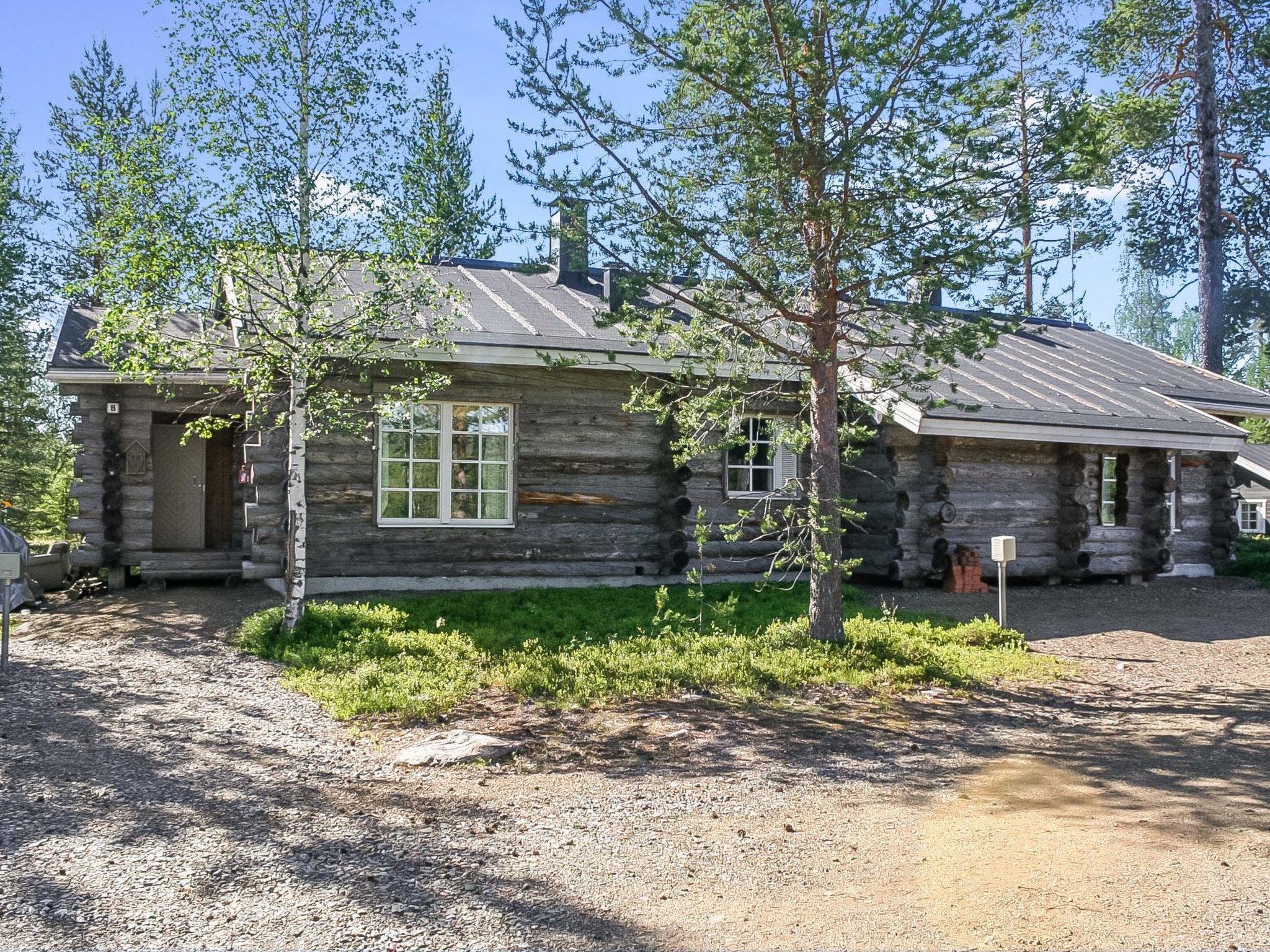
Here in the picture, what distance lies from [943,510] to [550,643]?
7247 millimetres

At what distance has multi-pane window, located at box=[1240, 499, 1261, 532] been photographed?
38406 millimetres

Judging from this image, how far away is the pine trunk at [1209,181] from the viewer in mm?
22516

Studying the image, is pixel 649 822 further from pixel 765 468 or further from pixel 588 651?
pixel 765 468

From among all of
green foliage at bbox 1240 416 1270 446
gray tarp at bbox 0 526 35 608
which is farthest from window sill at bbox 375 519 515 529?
green foliage at bbox 1240 416 1270 446

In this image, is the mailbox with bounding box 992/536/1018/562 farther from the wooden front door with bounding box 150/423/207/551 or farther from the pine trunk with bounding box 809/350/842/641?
the wooden front door with bounding box 150/423/207/551

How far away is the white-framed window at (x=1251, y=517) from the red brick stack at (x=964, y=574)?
2910 centimetres

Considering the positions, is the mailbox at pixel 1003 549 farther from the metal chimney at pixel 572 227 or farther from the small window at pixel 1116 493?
the small window at pixel 1116 493

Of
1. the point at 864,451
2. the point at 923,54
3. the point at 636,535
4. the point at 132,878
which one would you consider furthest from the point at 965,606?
the point at 132,878

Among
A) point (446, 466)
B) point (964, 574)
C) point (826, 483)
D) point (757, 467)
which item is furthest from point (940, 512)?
point (446, 466)

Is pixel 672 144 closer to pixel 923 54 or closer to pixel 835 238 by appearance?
pixel 835 238

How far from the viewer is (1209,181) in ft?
74.2

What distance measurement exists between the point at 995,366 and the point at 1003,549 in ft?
25.5

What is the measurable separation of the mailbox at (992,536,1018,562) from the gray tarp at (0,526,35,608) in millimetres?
11421

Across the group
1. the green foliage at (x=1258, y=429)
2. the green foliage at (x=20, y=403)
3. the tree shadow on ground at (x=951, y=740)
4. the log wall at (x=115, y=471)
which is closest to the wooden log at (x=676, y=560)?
the tree shadow on ground at (x=951, y=740)
